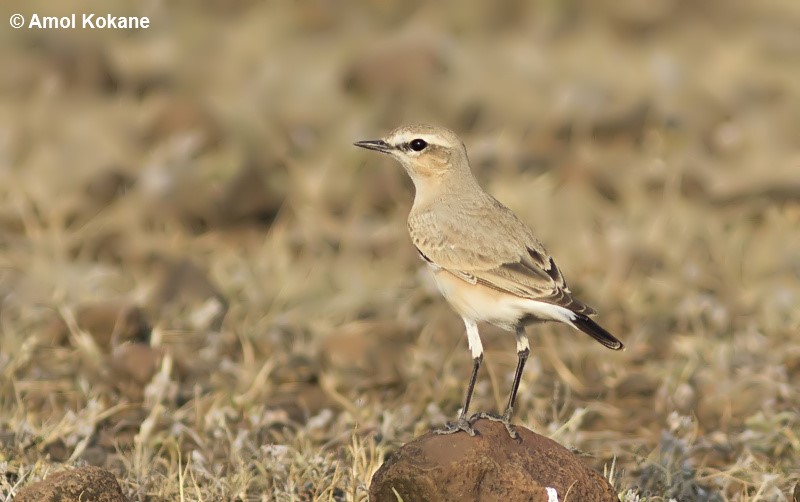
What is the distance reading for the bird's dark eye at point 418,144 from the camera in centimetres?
616

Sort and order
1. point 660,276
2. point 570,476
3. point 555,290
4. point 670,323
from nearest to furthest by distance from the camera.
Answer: point 570,476
point 555,290
point 670,323
point 660,276

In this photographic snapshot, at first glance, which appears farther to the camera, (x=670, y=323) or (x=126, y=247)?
(x=126, y=247)

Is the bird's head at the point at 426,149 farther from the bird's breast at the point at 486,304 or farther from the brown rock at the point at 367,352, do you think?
the brown rock at the point at 367,352

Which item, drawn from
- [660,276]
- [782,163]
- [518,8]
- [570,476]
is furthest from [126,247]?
[518,8]

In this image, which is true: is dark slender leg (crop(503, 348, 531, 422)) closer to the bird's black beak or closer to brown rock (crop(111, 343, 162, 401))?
the bird's black beak

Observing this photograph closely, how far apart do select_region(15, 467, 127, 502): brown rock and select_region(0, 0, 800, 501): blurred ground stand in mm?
505

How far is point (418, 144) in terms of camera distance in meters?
6.18

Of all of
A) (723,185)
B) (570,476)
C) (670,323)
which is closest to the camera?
(570,476)

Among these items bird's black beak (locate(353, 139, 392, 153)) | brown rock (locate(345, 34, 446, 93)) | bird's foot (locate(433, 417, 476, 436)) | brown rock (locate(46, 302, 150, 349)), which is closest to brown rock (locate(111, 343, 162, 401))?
brown rock (locate(46, 302, 150, 349))

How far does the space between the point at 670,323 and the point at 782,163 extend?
3158mm

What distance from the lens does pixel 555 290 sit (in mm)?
5438

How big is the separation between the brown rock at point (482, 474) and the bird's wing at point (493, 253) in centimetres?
74

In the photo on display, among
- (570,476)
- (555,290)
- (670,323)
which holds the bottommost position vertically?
(670,323)

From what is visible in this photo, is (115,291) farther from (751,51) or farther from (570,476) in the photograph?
(751,51)
